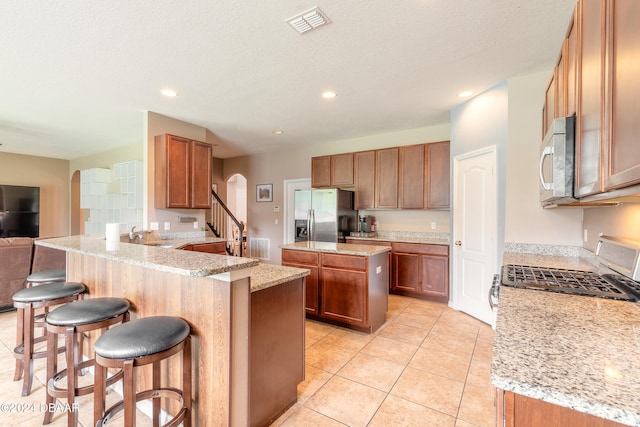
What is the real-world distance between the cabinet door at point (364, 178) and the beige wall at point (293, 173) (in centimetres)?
31

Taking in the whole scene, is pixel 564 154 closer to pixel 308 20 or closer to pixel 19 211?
pixel 308 20

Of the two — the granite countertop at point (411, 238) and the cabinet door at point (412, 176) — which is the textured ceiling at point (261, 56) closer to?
the cabinet door at point (412, 176)

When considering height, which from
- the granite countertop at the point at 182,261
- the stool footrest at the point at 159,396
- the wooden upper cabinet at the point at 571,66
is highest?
the wooden upper cabinet at the point at 571,66

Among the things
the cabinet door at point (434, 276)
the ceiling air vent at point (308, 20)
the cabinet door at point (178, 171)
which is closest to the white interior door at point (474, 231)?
the cabinet door at point (434, 276)

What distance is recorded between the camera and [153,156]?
13.0ft

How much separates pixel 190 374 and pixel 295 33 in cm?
238

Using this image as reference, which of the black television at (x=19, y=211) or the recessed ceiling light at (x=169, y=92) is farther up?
the recessed ceiling light at (x=169, y=92)

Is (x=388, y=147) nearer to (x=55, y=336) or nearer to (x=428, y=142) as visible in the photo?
(x=428, y=142)

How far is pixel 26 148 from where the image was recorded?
20.4 feet

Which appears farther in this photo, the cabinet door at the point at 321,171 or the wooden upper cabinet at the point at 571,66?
the cabinet door at the point at 321,171

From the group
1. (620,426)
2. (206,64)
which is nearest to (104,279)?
(206,64)

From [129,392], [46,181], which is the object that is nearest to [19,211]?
[46,181]

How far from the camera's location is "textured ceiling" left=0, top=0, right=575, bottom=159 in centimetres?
196

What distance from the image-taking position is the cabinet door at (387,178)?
15.3ft
